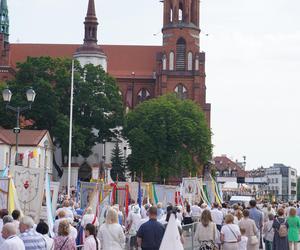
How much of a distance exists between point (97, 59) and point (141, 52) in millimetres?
17391

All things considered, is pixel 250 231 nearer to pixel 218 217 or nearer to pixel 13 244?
pixel 218 217

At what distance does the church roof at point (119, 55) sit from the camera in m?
105

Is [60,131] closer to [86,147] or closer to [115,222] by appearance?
[86,147]

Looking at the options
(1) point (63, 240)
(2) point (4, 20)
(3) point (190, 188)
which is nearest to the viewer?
(1) point (63, 240)

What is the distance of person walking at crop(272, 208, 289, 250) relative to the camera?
1962 centimetres

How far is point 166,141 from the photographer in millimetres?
74875

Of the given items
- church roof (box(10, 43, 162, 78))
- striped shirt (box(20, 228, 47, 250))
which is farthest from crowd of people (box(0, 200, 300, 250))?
church roof (box(10, 43, 162, 78))

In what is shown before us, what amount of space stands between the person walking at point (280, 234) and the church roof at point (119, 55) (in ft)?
278

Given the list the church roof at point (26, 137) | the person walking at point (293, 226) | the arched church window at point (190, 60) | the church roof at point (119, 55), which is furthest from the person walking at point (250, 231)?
the church roof at point (119, 55)

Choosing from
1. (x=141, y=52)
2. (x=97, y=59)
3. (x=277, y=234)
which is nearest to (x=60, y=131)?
(x=97, y=59)

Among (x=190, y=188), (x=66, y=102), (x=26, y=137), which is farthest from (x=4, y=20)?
(x=190, y=188)

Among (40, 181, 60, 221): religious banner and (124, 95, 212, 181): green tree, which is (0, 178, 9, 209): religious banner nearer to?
(40, 181, 60, 221): religious banner

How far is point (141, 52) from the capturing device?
355 feet

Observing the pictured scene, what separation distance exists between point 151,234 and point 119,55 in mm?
96042
